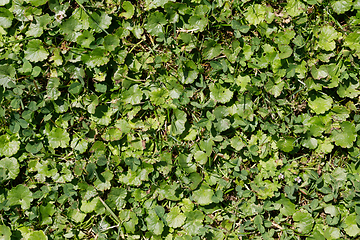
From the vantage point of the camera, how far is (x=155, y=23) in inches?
95.3

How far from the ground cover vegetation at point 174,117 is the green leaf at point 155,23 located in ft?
0.04

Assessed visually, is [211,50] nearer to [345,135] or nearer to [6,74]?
[345,135]

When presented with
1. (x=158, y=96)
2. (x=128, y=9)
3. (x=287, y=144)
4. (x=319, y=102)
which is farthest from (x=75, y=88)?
(x=319, y=102)

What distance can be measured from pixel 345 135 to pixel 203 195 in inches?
58.6

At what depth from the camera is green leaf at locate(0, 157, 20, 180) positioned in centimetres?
243

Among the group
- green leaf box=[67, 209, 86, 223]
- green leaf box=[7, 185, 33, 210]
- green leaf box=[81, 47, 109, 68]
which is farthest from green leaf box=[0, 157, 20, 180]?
green leaf box=[81, 47, 109, 68]

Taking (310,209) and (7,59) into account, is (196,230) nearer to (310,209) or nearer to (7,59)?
(310,209)

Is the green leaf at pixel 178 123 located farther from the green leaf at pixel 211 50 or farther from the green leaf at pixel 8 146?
the green leaf at pixel 8 146

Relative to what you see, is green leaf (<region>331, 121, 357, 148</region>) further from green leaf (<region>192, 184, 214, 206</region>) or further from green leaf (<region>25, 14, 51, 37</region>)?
green leaf (<region>25, 14, 51, 37</region>)

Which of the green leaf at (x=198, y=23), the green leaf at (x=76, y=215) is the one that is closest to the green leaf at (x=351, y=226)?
the green leaf at (x=198, y=23)

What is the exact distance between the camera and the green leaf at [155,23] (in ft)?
7.84

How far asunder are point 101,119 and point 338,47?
2385mm

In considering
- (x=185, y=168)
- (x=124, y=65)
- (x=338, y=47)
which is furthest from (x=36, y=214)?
(x=338, y=47)

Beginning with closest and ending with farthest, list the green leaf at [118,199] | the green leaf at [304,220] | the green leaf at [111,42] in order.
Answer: the green leaf at [111,42]
the green leaf at [118,199]
the green leaf at [304,220]
